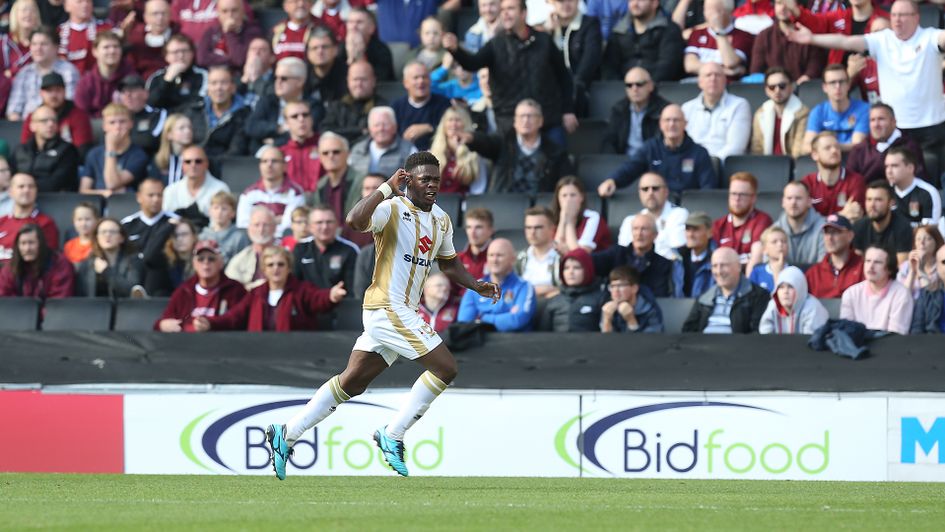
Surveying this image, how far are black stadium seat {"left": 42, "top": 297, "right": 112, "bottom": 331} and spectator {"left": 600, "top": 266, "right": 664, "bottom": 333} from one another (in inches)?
184

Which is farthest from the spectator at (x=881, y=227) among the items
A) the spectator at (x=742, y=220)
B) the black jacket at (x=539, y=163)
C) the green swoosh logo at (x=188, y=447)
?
the green swoosh logo at (x=188, y=447)

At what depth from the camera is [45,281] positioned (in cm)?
1518

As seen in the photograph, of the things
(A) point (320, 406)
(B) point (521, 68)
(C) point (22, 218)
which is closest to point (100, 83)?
(C) point (22, 218)

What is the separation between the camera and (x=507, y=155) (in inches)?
615

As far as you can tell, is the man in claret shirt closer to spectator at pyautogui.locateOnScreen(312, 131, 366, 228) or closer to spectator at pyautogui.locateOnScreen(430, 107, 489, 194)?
spectator at pyautogui.locateOnScreen(312, 131, 366, 228)

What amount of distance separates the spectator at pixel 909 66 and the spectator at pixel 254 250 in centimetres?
532

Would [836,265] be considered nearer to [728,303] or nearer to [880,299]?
[880,299]

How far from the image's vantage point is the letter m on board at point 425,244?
10.2 m

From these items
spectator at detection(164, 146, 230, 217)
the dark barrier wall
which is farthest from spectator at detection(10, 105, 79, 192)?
the dark barrier wall

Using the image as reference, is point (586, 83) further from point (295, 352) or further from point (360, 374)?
point (360, 374)

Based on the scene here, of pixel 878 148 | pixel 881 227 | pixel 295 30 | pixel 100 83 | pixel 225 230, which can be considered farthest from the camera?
pixel 100 83

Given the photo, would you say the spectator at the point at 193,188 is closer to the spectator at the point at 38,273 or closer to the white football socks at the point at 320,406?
the spectator at the point at 38,273

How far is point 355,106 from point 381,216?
6921 mm

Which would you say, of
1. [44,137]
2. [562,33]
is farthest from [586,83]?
[44,137]
